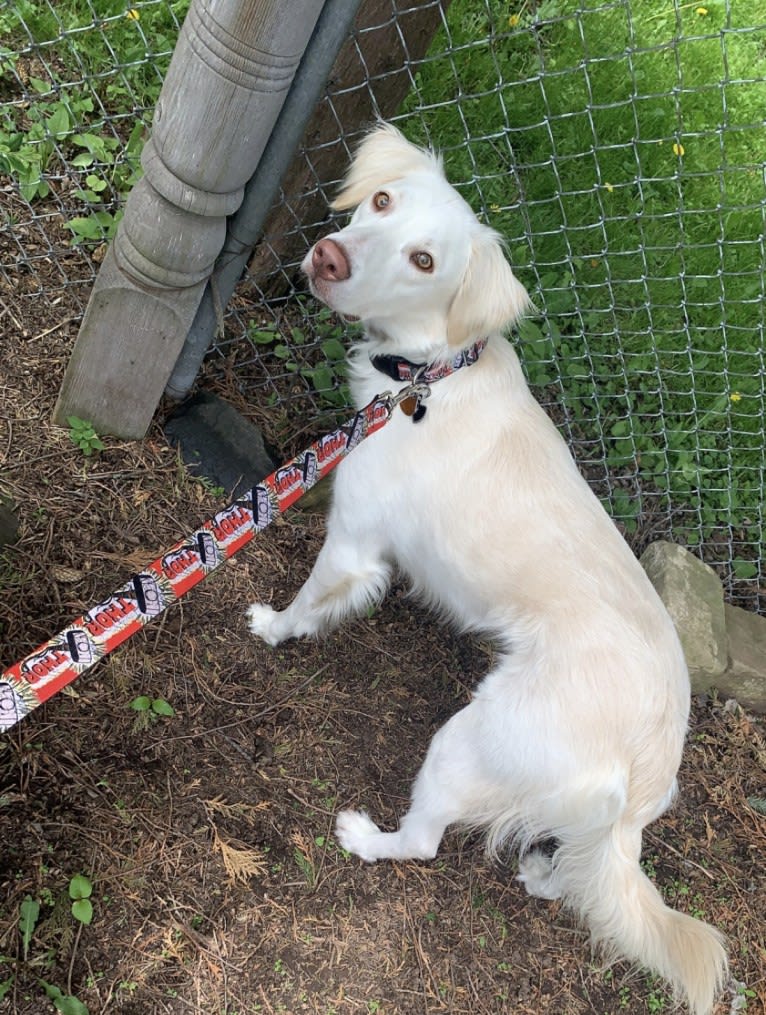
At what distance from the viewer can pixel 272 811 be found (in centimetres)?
230

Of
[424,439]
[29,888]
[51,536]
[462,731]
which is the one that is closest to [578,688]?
[462,731]

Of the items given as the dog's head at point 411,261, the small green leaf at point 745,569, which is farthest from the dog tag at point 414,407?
the small green leaf at point 745,569

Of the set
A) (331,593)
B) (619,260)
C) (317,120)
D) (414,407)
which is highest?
(317,120)

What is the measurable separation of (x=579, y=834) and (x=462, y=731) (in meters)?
0.38

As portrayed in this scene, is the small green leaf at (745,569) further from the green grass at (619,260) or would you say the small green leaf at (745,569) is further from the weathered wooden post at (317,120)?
the weathered wooden post at (317,120)

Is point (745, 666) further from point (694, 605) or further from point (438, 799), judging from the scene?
point (438, 799)

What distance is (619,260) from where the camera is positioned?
10.6 feet

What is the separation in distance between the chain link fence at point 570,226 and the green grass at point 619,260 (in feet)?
0.03

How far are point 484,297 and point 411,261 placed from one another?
0.22 metres

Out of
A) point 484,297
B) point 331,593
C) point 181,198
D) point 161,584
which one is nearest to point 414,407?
point 484,297

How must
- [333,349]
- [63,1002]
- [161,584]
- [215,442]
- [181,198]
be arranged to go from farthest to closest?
[333,349] < [215,442] < [181,198] < [63,1002] < [161,584]

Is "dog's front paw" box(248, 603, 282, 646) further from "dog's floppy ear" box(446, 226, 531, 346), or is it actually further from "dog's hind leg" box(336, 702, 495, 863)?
"dog's floppy ear" box(446, 226, 531, 346)

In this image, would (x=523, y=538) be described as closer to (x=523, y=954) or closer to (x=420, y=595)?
(x=420, y=595)

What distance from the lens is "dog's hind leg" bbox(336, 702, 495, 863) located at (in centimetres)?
208
